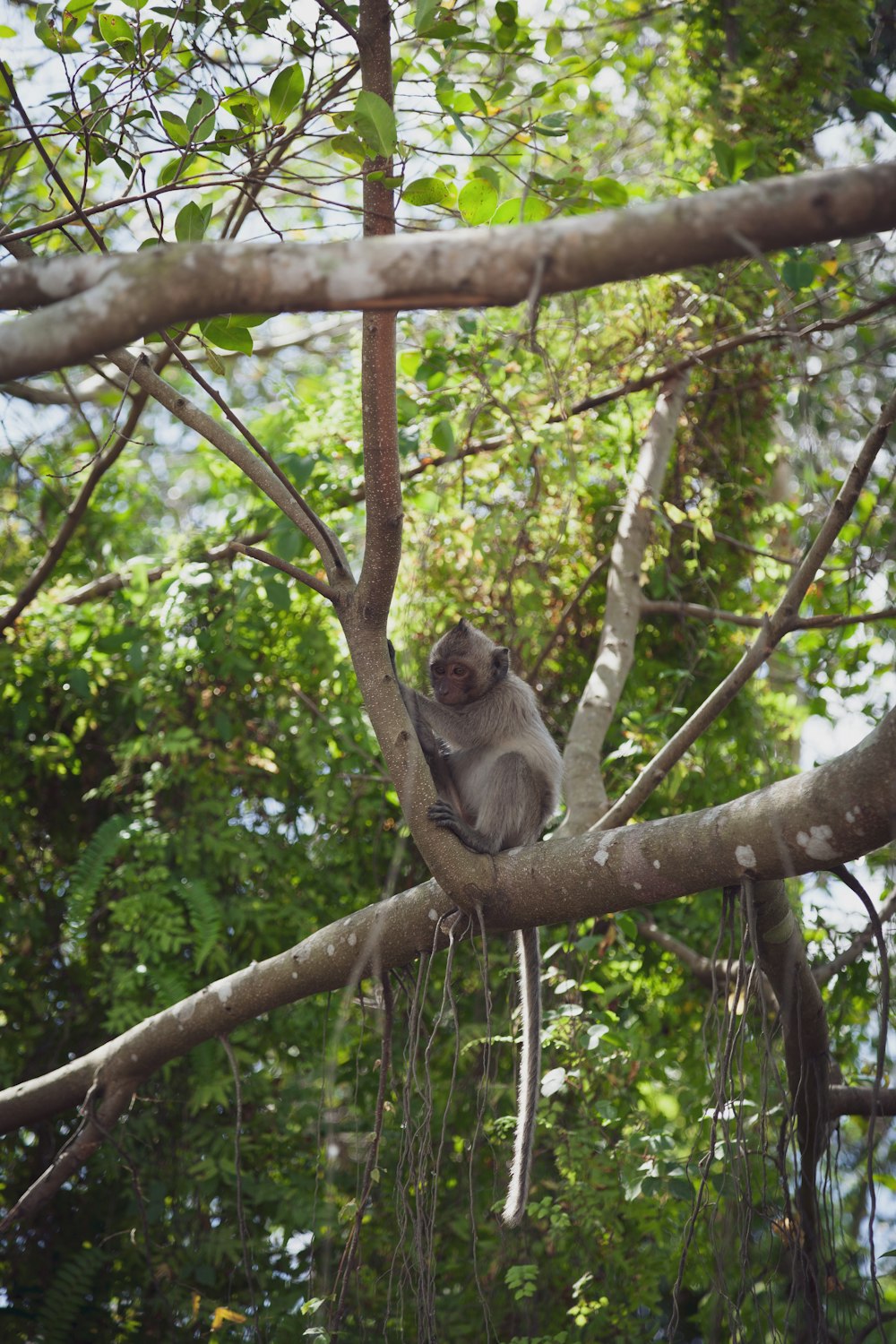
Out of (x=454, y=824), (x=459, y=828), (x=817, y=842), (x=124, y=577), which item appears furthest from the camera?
(x=124, y=577)

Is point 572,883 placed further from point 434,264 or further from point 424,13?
point 424,13

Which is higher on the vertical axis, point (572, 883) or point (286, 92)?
point (286, 92)

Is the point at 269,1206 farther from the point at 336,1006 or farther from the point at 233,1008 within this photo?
the point at 233,1008

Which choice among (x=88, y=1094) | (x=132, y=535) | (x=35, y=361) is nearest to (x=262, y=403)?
(x=132, y=535)

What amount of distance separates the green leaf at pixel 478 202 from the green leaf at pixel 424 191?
7 centimetres

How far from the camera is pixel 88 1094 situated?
4605 millimetres

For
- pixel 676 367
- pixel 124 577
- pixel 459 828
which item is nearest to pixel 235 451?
pixel 459 828

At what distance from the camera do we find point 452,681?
18.9ft

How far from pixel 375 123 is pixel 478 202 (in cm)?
56

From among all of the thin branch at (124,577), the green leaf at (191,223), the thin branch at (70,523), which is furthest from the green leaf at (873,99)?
the thin branch at (124,577)

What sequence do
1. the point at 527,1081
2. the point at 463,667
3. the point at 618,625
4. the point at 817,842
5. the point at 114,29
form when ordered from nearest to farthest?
the point at 817,842 < the point at 114,29 < the point at 527,1081 < the point at 463,667 < the point at 618,625

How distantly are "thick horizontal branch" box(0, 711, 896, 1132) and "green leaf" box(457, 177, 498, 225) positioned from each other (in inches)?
79.4

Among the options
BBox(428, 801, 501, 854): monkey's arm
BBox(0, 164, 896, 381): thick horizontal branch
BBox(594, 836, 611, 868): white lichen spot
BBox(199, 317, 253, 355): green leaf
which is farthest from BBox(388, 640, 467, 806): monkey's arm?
BBox(0, 164, 896, 381): thick horizontal branch

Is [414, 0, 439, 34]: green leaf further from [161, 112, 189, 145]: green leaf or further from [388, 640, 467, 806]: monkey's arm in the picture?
[388, 640, 467, 806]: monkey's arm
